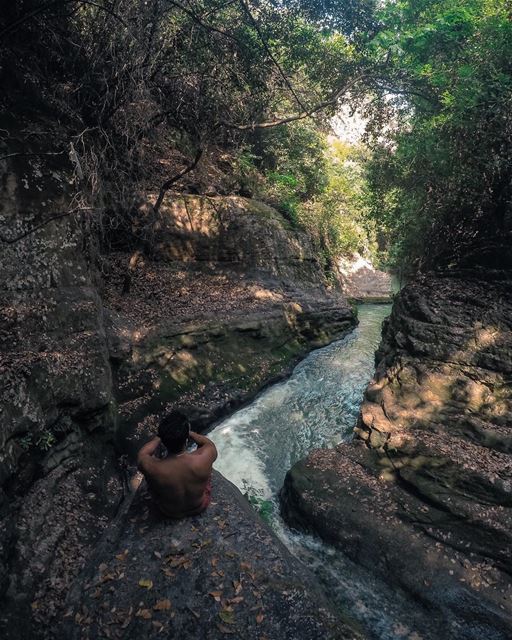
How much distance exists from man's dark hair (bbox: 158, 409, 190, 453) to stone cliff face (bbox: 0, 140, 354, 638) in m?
1.70

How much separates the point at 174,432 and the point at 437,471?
11.9 feet

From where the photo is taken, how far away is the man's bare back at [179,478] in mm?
3543

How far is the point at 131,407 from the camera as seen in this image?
664cm

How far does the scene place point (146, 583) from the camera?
127 inches

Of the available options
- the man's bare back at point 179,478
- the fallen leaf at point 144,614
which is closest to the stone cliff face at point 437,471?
the man's bare back at point 179,478

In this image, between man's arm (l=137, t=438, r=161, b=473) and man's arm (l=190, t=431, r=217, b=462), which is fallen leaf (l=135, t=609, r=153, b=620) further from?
man's arm (l=190, t=431, r=217, b=462)

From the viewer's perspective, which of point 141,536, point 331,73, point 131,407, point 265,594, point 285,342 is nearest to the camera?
point 265,594

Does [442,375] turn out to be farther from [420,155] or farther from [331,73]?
[331,73]

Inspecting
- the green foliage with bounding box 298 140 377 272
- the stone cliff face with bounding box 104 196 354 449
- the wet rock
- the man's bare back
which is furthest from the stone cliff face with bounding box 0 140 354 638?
the wet rock

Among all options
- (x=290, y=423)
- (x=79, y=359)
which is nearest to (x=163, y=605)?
(x=79, y=359)

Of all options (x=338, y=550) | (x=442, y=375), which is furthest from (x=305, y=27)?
(x=338, y=550)

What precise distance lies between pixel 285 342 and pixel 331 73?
8499mm

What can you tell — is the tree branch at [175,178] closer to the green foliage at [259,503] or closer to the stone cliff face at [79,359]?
the stone cliff face at [79,359]

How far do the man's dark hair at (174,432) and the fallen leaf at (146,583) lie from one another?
40.2 inches
